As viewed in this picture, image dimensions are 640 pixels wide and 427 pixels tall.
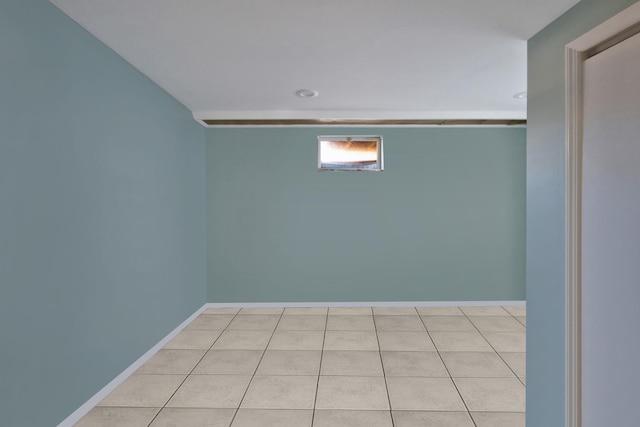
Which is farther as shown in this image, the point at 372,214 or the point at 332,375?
the point at 372,214

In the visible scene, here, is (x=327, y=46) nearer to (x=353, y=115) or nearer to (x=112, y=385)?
(x=353, y=115)

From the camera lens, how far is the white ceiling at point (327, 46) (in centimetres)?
202

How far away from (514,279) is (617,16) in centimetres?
387

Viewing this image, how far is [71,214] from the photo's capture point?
2191 mm

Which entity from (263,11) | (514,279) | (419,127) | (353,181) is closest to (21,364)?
(263,11)

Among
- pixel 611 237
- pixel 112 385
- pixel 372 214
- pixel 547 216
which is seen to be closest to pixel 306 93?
pixel 372 214

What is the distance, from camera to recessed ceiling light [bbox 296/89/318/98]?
11.4 ft

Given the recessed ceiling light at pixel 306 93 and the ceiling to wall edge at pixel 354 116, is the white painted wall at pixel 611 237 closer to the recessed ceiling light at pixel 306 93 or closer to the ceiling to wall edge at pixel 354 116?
the recessed ceiling light at pixel 306 93

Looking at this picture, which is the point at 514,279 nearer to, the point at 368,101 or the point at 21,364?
the point at 368,101

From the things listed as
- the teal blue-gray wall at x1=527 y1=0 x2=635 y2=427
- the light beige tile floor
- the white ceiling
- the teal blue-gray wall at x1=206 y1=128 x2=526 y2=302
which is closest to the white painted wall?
the teal blue-gray wall at x1=527 y1=0 x2=635 y2=427

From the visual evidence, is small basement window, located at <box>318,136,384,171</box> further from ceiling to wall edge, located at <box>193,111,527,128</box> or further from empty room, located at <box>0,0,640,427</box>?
ceiling to wall edge, located at <box>193,111,527,128</box>

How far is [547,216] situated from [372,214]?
277cm

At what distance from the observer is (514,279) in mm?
4770

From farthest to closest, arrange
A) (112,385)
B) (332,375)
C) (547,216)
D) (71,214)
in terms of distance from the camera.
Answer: (332,375) → (112,385) → (71,214) → (547,216)
